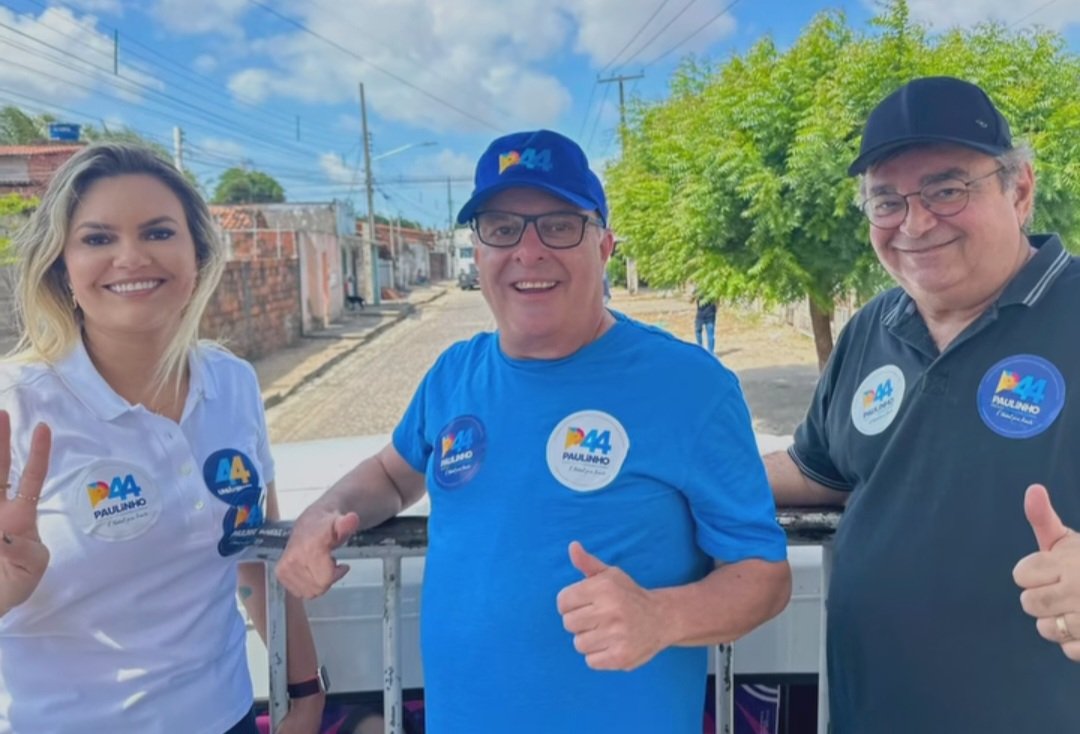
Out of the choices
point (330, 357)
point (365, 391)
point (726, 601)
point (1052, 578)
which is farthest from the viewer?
point (330, 357)

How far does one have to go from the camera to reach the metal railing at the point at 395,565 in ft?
5.54

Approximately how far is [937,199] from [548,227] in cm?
80

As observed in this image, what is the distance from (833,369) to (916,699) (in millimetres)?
719

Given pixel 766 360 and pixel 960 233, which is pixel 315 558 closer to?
pixel 960 233

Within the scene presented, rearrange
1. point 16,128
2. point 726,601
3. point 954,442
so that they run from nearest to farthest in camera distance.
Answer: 1. point 726,601
2. point 954,442
3. point 16,128

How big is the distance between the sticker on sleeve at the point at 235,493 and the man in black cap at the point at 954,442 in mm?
1236

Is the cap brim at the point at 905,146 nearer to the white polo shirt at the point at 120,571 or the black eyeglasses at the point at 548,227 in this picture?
the black eyeglasses at the point at 548,227

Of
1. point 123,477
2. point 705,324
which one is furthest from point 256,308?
point 123,477

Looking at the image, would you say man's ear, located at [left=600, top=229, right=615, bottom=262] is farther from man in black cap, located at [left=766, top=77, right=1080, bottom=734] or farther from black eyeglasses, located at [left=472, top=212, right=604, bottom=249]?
man in black cap, located at [left=766, top=77, right=1080, bottom=734]

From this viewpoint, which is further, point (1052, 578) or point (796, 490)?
point (796, 490)

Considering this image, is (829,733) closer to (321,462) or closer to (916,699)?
(916,699)

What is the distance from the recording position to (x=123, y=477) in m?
1.57

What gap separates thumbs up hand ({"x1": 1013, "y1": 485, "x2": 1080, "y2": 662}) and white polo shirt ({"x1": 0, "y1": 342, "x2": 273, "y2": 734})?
147 cm

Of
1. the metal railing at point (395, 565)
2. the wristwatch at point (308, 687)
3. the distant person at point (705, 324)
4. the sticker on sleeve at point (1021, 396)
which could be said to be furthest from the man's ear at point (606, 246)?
the distant person at point (705, 324)
